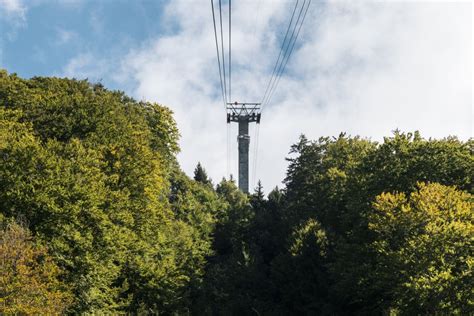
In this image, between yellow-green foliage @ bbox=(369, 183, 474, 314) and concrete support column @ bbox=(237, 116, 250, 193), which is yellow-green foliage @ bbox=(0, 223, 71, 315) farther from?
concrete support column @ bbox=(237, 116, 250, 193)

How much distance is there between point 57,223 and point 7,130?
7.45m

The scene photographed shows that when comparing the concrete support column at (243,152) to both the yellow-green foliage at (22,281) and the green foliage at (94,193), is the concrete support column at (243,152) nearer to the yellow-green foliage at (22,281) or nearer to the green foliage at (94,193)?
the green foliage at (94,193)

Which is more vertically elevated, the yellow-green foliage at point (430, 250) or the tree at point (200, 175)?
the tree at point (200, 175)

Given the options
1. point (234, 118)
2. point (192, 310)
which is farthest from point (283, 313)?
point (234, 118)

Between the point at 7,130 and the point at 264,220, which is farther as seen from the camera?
the point at 264,220

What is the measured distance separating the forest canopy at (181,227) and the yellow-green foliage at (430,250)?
9 centimetres

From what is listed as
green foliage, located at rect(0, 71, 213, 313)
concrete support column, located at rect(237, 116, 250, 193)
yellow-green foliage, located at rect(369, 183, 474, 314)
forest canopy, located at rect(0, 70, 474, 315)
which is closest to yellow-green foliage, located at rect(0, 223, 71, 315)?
forest canopy, located at rect(0, 70, 474, 315)

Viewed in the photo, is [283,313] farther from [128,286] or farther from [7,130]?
[7,130]

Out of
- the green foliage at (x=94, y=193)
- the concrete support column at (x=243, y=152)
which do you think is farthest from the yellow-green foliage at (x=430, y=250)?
the concrete support column at (x=243, y=152)

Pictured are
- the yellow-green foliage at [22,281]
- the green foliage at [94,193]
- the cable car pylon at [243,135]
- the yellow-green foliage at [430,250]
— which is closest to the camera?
the yellow-green foliage at [22,281]

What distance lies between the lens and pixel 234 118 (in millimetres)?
81000

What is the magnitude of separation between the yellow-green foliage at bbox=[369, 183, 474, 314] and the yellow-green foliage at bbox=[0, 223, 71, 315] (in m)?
18.2

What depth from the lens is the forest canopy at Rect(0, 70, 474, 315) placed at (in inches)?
877

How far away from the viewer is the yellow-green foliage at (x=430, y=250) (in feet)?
69.2
